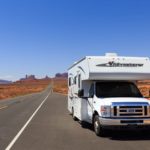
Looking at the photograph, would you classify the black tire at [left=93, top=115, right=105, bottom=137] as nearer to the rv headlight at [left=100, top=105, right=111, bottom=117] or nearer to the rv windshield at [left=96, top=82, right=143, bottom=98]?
the rv headlight at [left=100, top=105, right=111, bottom=117]

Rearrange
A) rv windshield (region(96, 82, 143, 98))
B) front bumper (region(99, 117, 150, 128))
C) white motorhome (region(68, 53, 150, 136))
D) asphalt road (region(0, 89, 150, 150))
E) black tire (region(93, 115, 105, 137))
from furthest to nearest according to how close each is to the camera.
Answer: rv windshield (region(96, 82, 143, 98)) → black tire (region(93, 115, 105, 137)) → white motorhome (region(68, 53, 150, 136)) → front bumper (region(99, 117, 150, 128)) → asphalt road (region(0, 89, 150, 150))

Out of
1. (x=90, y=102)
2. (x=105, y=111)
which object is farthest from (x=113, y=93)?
(x=105, y=111)

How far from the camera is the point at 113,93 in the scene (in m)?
14.6

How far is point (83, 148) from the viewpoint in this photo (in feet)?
35.6

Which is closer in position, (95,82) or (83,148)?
(83,148)

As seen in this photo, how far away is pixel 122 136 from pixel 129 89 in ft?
7.54

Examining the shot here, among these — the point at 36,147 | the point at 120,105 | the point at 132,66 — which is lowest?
the point at 36,147

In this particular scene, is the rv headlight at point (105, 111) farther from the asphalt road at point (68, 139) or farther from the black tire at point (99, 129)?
the asphalt road at point (68, 139)

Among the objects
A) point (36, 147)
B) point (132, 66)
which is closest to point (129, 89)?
point (132, 66)

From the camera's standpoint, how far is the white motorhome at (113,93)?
42.5ft

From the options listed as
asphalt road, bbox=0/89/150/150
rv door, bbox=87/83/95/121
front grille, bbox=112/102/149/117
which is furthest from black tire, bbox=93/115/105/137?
rv door, bbox=87/83/95/121

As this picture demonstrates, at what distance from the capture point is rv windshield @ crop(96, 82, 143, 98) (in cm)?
1462

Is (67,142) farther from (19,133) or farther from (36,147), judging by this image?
(19,133)

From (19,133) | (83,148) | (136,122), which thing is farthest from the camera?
(19,133)
